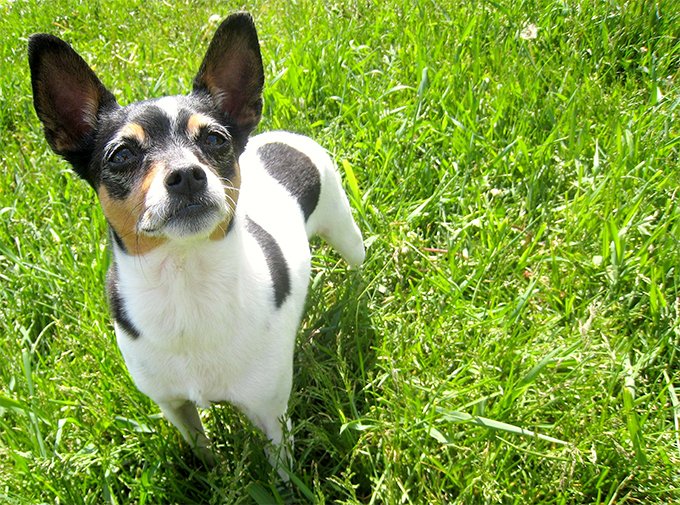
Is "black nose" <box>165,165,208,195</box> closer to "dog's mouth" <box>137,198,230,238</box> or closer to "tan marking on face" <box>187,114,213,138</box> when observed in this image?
"dog's mouth" <box>137,198,230,238</box>

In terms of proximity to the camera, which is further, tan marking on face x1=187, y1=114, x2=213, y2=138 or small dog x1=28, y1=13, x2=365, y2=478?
tan marking on face x1=187, y1=114, x2=213, y2=138

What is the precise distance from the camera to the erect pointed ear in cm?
209

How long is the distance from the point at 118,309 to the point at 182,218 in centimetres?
45

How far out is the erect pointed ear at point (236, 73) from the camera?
2.09 m

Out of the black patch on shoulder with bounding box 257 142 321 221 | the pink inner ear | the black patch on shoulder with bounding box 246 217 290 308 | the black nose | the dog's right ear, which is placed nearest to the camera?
the black nose

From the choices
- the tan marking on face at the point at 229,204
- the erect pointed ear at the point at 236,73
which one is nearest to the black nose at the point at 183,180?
the tan marking on face at the point at 229,204

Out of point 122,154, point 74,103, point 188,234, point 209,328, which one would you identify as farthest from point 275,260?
point 74,103

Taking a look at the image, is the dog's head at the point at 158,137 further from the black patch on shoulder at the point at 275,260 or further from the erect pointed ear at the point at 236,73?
the black patch on shoulder at the point at 275,260

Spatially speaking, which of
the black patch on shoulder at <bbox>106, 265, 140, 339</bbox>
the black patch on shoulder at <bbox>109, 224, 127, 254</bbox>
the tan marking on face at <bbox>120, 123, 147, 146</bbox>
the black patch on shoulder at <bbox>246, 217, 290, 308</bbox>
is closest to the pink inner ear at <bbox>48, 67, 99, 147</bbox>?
the tan marking on face at <bbox>120, 123, 147, 146</bbox>

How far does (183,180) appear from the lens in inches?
69.9

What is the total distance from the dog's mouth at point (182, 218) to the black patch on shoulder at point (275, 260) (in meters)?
0.42

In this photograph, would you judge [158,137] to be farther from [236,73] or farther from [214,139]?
[236,73]

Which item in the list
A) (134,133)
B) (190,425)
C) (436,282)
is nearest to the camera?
(134,133)

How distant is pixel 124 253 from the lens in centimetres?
197
